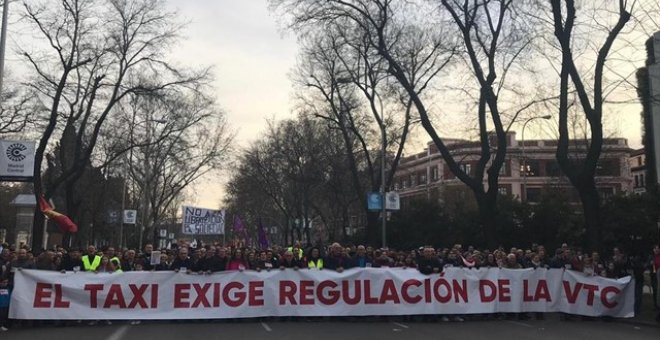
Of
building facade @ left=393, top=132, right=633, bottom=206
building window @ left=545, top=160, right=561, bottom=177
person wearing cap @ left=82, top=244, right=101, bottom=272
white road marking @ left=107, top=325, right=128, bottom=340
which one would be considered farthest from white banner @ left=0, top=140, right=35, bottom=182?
building facade @ left=393, top=132, right=633, bottom=206

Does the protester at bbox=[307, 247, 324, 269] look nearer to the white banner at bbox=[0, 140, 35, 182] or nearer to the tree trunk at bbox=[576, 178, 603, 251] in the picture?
the tree trunk at bbox=[576, 178, 603, 251]

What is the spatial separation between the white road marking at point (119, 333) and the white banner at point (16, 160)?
29.7 feet

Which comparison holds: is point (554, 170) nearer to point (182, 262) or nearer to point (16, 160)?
point (16, 160)

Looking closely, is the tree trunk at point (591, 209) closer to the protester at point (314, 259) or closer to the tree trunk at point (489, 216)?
the tree trunk at point (489, 216)

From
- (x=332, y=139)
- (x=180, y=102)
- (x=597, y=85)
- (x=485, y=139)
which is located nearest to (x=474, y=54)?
(x=485, y=139)

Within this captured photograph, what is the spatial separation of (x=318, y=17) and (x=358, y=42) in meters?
6.42

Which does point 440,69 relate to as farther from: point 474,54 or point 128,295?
point 128,295

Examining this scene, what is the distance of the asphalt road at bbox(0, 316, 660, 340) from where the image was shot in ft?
37.7

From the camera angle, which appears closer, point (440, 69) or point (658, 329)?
point (658, 329)

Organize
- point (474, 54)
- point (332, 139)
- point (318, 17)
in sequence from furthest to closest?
point (332, 139), point (318, 17), point (474, 54)

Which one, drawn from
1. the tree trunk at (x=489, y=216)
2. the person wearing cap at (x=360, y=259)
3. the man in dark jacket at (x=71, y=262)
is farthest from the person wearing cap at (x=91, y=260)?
the tree trunk at (x=489, y=216)

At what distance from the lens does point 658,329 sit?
13.6 m

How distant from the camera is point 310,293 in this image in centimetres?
1404

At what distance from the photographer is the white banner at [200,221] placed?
3027 centimetres
